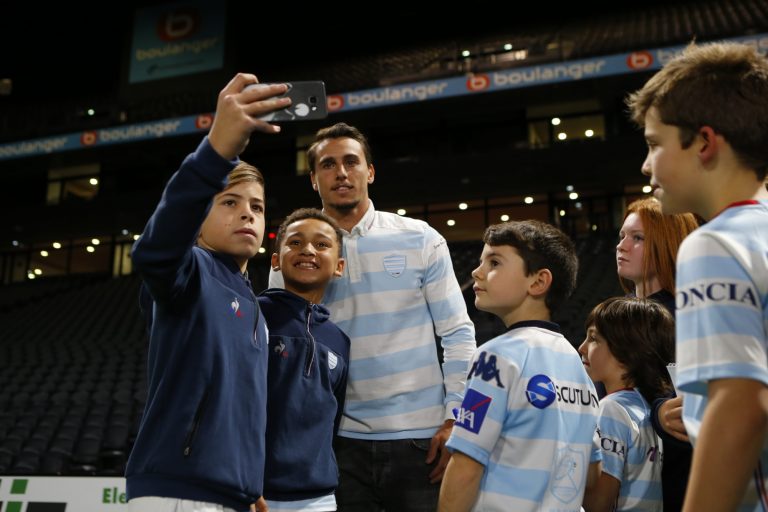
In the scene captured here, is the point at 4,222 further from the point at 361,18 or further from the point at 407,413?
the point at 407,413

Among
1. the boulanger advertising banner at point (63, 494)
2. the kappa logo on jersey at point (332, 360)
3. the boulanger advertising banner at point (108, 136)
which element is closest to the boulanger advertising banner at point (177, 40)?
the boulanger advertising banner at point (108, 136)

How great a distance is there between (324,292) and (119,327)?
12.4 meters

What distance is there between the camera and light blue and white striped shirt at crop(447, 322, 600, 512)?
161cm

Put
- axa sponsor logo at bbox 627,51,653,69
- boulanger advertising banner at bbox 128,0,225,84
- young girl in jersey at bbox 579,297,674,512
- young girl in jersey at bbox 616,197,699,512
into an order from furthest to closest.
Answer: boulanger advertising banner at bbox 128,0,225,84 → axa sponsor logo at bbox 627,51,653,69 → young girl in jersey at bbox 616,197,699,512 → young girl in jersey at bbox 579,297,674,512

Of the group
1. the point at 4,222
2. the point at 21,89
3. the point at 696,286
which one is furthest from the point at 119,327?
the point at 696,286

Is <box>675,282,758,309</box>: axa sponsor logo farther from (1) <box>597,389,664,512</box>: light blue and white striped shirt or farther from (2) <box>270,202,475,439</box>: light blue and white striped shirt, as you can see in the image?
(2) <box>270,202,475,439</box>: light blue and white striped shirt

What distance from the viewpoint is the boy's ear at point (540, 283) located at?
6.29 ft

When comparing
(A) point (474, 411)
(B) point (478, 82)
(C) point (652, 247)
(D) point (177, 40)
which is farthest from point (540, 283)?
(D) point (177, 40)

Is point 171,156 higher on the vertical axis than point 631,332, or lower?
higher

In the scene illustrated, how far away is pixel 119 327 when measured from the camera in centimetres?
1363

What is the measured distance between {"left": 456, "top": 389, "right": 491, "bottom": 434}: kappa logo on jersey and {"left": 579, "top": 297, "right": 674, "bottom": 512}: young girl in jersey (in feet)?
1.59

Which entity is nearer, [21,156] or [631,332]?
[631,332]

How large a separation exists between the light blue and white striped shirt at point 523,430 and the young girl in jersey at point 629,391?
198 mm

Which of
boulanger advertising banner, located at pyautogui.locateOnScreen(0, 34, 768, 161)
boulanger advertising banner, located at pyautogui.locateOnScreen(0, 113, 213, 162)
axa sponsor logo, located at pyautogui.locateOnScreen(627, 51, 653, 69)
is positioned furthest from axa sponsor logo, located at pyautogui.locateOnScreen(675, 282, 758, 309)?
boulanger advertising banner, located at pyautogui.locateOnScreen(0, 113, 213, 162)
